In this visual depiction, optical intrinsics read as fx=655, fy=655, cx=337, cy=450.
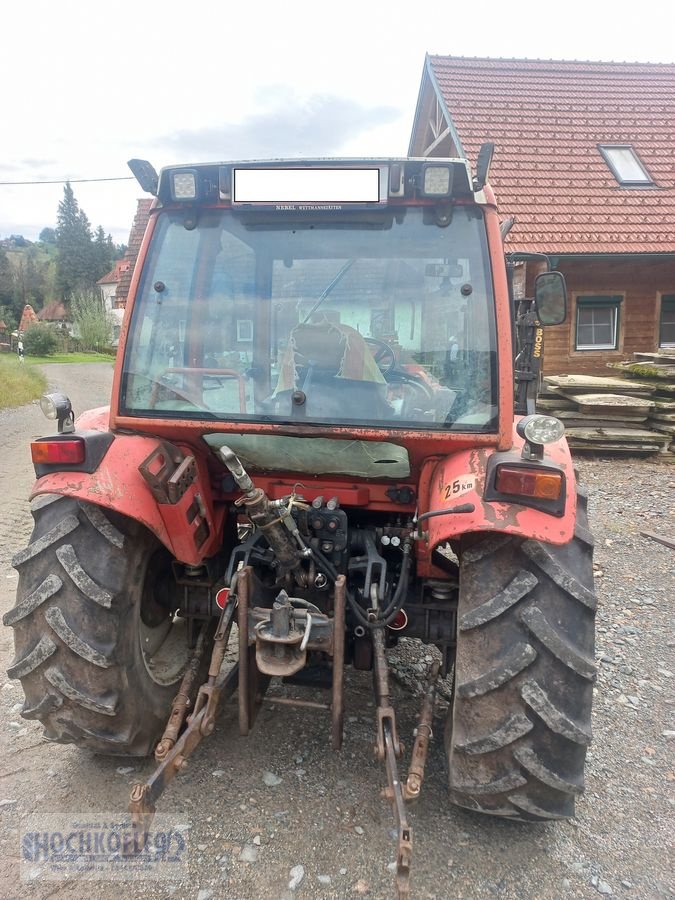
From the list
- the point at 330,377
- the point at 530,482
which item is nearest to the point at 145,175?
the point at 330,377

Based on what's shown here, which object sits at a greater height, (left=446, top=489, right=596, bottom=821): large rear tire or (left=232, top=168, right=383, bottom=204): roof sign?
(left=232, top=168, right=383, bottom=204): roof sign

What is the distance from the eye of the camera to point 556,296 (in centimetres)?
306

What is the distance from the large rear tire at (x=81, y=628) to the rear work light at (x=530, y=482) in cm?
142

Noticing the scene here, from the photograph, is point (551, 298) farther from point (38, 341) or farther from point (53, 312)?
point (53, 312)

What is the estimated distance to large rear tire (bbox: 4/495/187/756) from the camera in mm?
2371

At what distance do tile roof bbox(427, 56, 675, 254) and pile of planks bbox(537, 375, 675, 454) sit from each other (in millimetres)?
2878

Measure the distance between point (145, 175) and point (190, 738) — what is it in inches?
84.6

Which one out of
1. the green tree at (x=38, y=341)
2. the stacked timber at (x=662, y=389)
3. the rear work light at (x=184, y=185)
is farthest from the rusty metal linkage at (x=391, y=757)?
the green tree at (x=38, y=341)

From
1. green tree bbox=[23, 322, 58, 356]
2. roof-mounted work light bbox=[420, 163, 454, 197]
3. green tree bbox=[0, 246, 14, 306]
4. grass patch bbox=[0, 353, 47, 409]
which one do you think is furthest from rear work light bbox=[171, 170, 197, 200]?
green tree bbox=[0, 246, 14, 306]

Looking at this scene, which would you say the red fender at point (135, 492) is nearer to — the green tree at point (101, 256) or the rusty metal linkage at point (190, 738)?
the rusty metal linkage at point (190, 738)

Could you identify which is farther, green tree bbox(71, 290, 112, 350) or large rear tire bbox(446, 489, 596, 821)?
green tree bbox(71, 290, 112, 350)

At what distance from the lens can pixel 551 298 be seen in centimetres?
307

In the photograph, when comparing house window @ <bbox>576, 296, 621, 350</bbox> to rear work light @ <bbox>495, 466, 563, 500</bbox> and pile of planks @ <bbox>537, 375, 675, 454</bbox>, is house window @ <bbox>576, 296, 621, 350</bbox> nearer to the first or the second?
pile of planks @ <bbox>537, 375, 675, 454</bbox>

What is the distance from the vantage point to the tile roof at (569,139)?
1154cm
